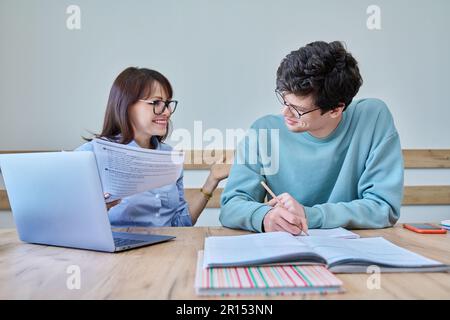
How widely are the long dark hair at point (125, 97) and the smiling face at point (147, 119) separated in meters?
0.01

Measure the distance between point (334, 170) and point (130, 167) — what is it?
70 cm

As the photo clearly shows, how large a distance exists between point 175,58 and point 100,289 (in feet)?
5.88

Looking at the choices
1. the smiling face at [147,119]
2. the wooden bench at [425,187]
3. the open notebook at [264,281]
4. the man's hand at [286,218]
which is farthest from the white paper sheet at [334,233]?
the wooden bench at [425,187]

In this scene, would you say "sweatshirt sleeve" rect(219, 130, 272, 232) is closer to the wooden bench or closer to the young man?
the young man

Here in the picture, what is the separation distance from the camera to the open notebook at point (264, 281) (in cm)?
55

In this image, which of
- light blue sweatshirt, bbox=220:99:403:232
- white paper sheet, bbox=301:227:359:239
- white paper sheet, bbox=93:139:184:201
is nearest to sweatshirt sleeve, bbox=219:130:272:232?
light blue sweatshirt, bbox=220:99:403:232

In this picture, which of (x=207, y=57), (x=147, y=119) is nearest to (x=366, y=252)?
(x=147, y=119)

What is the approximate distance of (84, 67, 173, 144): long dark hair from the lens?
156 centimetres

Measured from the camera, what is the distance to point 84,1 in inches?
86.4

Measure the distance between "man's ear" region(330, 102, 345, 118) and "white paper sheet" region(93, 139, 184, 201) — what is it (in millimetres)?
554

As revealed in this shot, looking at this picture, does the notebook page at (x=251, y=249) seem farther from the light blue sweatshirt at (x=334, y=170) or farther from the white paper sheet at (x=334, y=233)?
the light blue sweatshirt at (x=334, y=170)

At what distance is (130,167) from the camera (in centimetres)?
89
